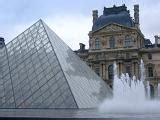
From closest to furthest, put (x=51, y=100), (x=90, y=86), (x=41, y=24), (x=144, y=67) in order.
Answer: (x=51, y=100), (x=90, y=86), (x=41, y=24), (x=144, y=67)

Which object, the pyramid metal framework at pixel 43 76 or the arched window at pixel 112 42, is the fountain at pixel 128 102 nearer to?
the pyramid metal framework at pixel 43 76

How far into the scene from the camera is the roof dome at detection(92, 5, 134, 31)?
148 feet

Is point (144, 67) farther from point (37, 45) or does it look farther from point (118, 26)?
point (37, 45)

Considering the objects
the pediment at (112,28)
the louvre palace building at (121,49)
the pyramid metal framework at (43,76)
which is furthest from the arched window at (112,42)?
the pyramid metal framework at (43,76)

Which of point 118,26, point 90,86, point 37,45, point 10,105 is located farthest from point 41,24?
point 118,26

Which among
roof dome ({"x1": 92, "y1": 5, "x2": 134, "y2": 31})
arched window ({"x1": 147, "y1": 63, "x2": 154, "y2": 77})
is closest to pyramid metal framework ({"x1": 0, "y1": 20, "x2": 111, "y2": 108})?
arched window ({"x1": 147, "y1": 63, "x2": 154, "y2": 77})

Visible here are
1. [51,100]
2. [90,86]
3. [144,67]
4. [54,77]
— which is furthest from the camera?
[144,67]

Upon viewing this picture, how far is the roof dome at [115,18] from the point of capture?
148 feet

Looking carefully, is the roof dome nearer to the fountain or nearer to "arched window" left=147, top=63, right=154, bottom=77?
"arched window" left=147, top=63, right=154, bottom=77

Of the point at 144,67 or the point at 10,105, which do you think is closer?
the point at 10,105

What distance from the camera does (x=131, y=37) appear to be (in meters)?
43.9

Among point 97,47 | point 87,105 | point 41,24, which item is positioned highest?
point 97,47

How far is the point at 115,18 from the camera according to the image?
45.5m

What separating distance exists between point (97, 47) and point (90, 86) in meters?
22.7
